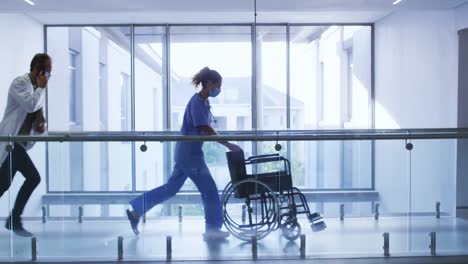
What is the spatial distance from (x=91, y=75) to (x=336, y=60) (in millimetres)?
4130

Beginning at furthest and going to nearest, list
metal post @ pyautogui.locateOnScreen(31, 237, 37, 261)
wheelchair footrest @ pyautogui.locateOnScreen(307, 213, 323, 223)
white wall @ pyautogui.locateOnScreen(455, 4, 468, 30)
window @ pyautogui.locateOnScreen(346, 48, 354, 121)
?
window @ pyautogui.locateOnScreen(346, 48, 354, 121), white wall @ pyautogui.locateOnScreen(455, 4, 468, 30), wheelchair footrest @ pyautogui.locateOnScreen(307, 213, 323, 223), metal post @ pyautogui.locateOnScreen(31, 237, 37, 261)

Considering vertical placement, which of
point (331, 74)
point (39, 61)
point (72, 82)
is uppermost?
point (331, 74)

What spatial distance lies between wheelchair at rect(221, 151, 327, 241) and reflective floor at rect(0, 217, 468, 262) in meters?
0.08

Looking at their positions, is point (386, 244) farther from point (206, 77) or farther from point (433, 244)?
point (206, 77)

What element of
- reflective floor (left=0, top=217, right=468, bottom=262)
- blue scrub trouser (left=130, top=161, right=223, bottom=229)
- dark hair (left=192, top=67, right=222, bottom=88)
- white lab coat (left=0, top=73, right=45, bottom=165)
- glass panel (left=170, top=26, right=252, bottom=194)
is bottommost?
reflective floor (left=0, top=217, right=468, bottom=262)

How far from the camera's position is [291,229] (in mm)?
3891

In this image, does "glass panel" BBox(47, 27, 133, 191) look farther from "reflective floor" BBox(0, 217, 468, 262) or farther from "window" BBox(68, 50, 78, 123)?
"reflective floor" BBox(0, 217, 468, 262)

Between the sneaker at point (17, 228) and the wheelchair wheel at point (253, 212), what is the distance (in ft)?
4.51

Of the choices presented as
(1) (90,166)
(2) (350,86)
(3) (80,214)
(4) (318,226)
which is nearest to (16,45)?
(1) (90,166)

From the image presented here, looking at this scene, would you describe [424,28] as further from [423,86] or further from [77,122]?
[77,122]

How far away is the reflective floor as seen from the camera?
3.69 metres

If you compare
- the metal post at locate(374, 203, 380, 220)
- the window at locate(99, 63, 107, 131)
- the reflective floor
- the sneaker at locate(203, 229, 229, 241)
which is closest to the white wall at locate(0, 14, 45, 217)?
the window at locate(99, 63, 107, 131)

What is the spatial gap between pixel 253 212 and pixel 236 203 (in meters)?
0.17

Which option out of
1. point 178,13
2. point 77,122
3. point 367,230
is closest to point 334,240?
point 367,230
